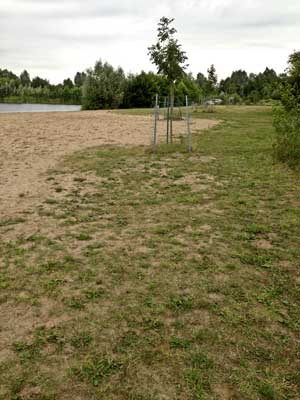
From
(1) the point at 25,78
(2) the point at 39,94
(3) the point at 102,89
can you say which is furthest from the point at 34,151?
(1) the point at 25,78

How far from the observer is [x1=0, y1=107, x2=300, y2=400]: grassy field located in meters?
2.09

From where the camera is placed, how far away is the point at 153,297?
2.90 m

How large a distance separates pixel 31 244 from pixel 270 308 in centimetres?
263

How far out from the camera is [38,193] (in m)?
5.71

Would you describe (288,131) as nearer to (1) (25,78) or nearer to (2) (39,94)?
(2) (39,94)

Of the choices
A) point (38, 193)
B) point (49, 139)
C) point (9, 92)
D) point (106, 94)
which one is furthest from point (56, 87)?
point (38, 193)

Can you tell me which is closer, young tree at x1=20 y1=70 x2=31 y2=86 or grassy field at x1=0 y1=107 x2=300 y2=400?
grassy field at x1=0 y1=107 x2=300 y2=400

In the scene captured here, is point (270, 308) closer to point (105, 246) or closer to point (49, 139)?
point (105, 246)

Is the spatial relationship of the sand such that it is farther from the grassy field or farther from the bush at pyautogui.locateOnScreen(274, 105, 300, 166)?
the bush at pyautogui.locateOnScreen(274, 105, 300, 166)

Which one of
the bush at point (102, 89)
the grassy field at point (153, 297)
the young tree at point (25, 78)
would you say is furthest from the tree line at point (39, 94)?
the grassy field at point (153, 297)

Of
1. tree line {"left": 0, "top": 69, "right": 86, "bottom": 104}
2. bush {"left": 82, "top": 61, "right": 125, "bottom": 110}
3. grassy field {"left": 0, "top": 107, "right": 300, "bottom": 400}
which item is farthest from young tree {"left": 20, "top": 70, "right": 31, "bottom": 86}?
grassy field {"left": 0, "top": 107, "right": 300, "bottom": 400}

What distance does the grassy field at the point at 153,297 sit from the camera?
2086 millimetres

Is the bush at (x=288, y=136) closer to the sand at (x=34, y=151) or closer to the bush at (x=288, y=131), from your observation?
the bush at (x=288, y=131)

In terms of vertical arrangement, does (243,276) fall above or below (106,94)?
below
